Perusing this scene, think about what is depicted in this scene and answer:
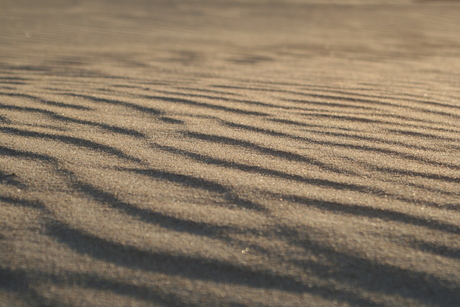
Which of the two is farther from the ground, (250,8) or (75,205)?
(250,8)

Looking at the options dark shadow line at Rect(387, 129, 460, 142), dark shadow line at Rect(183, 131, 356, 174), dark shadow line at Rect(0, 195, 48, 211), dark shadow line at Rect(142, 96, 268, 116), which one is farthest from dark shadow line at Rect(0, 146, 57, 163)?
dark shadow line at Rect(387, 129, 460, 142)

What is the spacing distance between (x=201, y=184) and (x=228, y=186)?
0.34 feet

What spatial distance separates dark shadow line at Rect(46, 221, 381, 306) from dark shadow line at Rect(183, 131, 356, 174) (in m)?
0.69

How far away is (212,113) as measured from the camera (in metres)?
2.57

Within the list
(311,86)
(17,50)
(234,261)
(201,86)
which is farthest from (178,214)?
(17,50)

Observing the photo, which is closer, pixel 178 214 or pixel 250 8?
pixel 178 214

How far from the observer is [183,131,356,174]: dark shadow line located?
1920 millimetres

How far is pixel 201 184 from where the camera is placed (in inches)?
68.6

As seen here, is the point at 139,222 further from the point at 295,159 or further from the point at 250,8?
the point at 250,8

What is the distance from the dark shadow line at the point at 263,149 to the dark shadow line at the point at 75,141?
1.20 feet

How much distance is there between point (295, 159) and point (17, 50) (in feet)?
12.3

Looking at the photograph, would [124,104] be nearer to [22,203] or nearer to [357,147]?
[22,203]

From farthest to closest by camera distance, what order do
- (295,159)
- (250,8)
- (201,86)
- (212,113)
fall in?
(250,8)
(201,86)
(212,113)
(295,159)

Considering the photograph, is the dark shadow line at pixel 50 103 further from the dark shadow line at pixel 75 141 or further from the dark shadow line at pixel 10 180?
the dark shadow line at pixel 10 180
